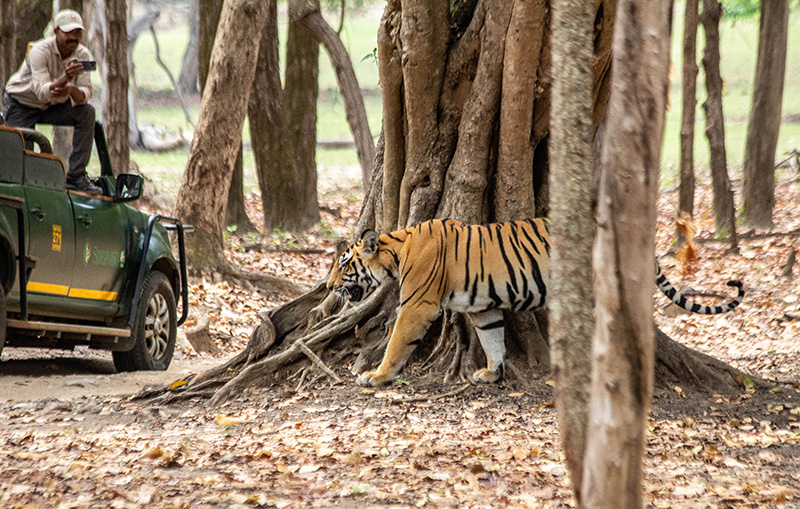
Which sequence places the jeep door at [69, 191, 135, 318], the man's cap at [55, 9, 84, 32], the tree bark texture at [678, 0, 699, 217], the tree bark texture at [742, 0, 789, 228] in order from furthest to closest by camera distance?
the tree bark texture at [742, 0, 789, 228] < the tree bark texture at [678, 0, 699, 217] < the man's cap at [55, 9, 84, 32] < the jeep door at [69, 191, 135, 318]

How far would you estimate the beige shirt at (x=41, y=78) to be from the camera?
27.8ft

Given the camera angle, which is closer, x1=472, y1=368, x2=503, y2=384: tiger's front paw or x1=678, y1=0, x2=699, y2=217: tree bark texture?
x1=472, y1=368, x2=503, y2=384: tiger's front paw

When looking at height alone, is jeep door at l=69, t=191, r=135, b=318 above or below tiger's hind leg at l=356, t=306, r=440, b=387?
above

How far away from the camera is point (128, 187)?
834 cm

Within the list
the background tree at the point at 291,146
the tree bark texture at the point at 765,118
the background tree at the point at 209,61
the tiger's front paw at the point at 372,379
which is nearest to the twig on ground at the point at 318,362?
the tiger's front paw at the point at 372,379

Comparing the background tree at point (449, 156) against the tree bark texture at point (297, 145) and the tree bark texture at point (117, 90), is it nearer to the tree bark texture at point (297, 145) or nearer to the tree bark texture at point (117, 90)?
the tree bark texture at point (117, 90)

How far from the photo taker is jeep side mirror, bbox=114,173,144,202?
820cm

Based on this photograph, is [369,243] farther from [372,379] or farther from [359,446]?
[359,446]

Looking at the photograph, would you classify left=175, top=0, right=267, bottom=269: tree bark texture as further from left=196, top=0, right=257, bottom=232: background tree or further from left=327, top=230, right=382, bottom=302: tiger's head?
left=327, top=230, right=382, bottom=302: tiger's head

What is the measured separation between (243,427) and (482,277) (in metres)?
2.08

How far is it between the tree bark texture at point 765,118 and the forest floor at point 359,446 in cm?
910

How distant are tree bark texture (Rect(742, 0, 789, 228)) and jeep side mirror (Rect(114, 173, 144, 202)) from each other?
1250 centimetres

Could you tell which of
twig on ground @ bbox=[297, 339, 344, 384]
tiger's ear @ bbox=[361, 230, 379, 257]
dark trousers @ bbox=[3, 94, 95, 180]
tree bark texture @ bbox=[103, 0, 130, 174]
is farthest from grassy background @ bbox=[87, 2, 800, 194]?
twig on ground @ bbox=[297, 339, 344, 384]

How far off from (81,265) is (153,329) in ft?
4.38
